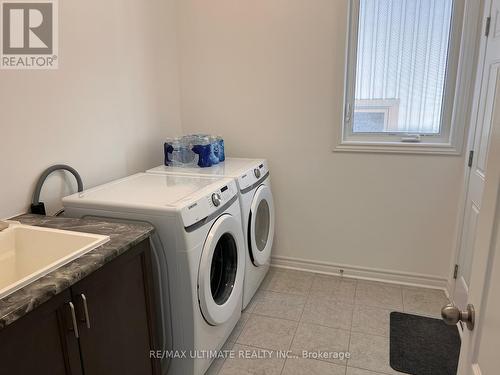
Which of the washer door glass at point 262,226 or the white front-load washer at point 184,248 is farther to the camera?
the washer door glass at point 262,226

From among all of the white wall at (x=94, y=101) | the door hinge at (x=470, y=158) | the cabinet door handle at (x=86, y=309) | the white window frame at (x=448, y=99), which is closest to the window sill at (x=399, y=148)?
the white window frame at (x=448, y=99)

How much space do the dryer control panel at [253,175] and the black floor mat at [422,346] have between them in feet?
4.02

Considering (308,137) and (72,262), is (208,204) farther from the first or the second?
(308,137)

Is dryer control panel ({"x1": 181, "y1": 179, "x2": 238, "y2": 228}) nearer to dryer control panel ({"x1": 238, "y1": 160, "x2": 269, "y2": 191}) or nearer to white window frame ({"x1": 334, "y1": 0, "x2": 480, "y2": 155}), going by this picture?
dryer control panel ({"x1": 238, "y1": 160, "x2": 269, "y2": 191})

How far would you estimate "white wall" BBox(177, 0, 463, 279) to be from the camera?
2527mm

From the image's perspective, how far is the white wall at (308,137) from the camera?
8.29 feet

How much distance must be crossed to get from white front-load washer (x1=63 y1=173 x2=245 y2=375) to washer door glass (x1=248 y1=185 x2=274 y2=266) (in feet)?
1.38

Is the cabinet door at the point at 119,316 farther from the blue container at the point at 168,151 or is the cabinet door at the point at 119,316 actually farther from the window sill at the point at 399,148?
the window sill at the point at 399,148

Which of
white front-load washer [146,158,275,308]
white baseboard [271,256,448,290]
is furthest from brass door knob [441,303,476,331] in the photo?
white baseboard [271,256,448,290]

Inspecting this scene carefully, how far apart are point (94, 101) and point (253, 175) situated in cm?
103

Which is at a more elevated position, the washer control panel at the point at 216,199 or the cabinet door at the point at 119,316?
the washer control panel at the point at 216,199

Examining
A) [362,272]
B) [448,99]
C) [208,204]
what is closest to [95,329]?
[208,204]

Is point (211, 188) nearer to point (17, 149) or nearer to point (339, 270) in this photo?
point (17, 149)

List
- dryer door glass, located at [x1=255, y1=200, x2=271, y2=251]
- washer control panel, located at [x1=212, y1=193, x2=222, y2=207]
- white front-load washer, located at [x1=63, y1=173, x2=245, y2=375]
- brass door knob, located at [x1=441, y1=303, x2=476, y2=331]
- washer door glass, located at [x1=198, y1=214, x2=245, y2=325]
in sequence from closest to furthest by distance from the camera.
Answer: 1. brass door knob, located at [x1=441, y1=303, x2=476, y2=331]
2. white front-load washer, located at [x1=63, y1=173, x2=245, y2=375]
3. washer door glass, located at [x1=198, y1=214, x2=245, y2=325]
4. washer control panel, located at [x1=212, y1=193, x2=222, y2=207]
5. dryer door glass, located at [x1=255, y1=200, x2=271, y2=251]
